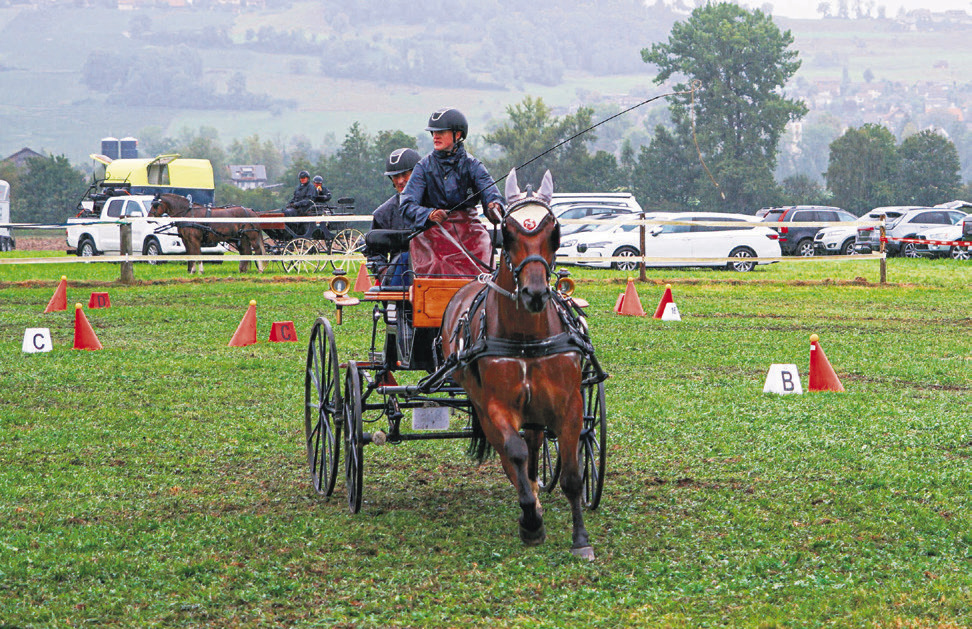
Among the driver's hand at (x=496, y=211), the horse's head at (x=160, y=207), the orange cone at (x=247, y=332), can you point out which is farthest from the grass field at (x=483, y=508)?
the horse's head at (x=160, y=207)

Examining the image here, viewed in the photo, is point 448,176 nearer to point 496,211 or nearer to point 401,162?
point 496,211

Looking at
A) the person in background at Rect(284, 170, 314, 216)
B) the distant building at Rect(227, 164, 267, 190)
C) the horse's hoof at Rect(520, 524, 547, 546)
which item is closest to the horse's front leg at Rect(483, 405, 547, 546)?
the horse's hoof at Rect(520, 524, 547, 546)

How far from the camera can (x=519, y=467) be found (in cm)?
609

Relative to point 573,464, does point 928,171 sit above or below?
above

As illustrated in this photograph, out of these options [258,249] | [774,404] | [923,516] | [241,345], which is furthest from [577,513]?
[258,249]

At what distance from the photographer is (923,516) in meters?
6.64

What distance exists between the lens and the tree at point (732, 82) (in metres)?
82.9

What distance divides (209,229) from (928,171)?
58.5m

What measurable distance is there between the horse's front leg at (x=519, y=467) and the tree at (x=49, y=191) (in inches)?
3021

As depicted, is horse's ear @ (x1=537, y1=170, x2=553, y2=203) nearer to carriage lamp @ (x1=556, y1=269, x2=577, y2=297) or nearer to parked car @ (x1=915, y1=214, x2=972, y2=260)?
carriage lamp @ (x1=556, y1=269, x2=577, y2=297)

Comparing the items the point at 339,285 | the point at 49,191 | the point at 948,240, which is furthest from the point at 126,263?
the point at 49,191

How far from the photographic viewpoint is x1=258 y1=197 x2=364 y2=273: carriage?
99.1 feet

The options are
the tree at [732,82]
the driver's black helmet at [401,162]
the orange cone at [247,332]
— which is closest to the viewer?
the driver's black helmet at [401,162]

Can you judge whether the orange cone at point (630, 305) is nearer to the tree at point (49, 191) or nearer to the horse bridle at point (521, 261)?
the horse bridle at point (521, 261)
